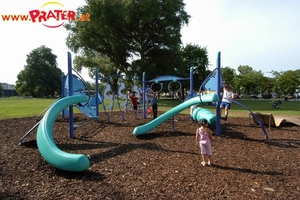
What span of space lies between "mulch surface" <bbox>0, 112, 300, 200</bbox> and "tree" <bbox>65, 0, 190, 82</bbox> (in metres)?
22.8

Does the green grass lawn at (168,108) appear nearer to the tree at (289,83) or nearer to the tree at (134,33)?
the tree at (134,33)

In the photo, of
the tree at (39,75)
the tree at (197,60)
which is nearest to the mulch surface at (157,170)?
the tree at (197,60)

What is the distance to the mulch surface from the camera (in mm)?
3814

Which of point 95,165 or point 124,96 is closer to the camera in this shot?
point 95,165

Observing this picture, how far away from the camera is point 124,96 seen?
12.4 m

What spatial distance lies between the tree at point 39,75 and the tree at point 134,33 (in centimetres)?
4798

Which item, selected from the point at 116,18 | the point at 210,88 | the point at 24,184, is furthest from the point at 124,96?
the point at 116,18

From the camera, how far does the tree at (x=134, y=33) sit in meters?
27.6

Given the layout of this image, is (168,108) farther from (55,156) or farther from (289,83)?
(289,83)

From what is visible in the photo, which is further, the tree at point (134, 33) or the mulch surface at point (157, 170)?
the tree at point (134, 33)

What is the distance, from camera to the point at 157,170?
4746 mm

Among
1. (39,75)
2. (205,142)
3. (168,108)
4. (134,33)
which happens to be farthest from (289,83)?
(39,75)

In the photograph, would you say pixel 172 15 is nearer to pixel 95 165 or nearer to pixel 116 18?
pixel 116 18

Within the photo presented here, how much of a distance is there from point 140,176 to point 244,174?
6.59ft
